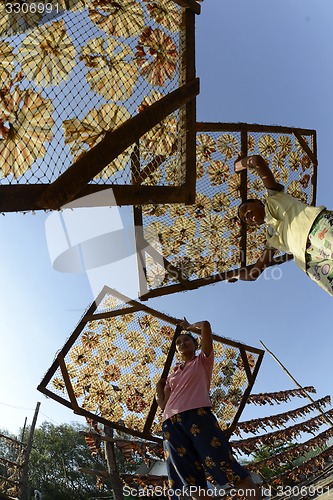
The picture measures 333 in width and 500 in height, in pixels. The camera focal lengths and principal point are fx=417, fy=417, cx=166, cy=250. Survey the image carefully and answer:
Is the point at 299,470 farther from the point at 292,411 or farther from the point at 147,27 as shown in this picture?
the point at 147,27

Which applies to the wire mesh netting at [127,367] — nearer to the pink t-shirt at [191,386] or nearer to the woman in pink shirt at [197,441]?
the pink t-shirt at [191,386]

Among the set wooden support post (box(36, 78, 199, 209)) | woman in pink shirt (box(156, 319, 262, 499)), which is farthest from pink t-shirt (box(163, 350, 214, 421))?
wooden support post (box(36, 78, 199, 209))

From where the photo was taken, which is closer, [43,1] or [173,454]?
[43,1]

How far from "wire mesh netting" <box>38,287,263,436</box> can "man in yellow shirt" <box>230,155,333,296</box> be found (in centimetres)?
218

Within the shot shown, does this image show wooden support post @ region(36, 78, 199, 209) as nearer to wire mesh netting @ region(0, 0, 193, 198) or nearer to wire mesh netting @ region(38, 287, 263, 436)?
wire mesh netting @ region(0, 0, 193, 198)

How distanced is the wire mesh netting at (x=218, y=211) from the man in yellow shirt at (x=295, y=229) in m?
1.42

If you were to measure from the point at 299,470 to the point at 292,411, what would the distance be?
118 centimetres

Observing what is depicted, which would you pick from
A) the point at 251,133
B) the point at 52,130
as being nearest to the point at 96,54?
the point at 52,130

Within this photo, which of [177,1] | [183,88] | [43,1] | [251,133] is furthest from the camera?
[251,133]

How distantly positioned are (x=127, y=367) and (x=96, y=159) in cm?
→ 324

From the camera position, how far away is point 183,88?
2.12 m

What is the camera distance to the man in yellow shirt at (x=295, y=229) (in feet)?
5.35

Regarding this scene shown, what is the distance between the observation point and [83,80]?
2.21 m

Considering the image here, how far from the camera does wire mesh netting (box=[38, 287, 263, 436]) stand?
403 centimetres
